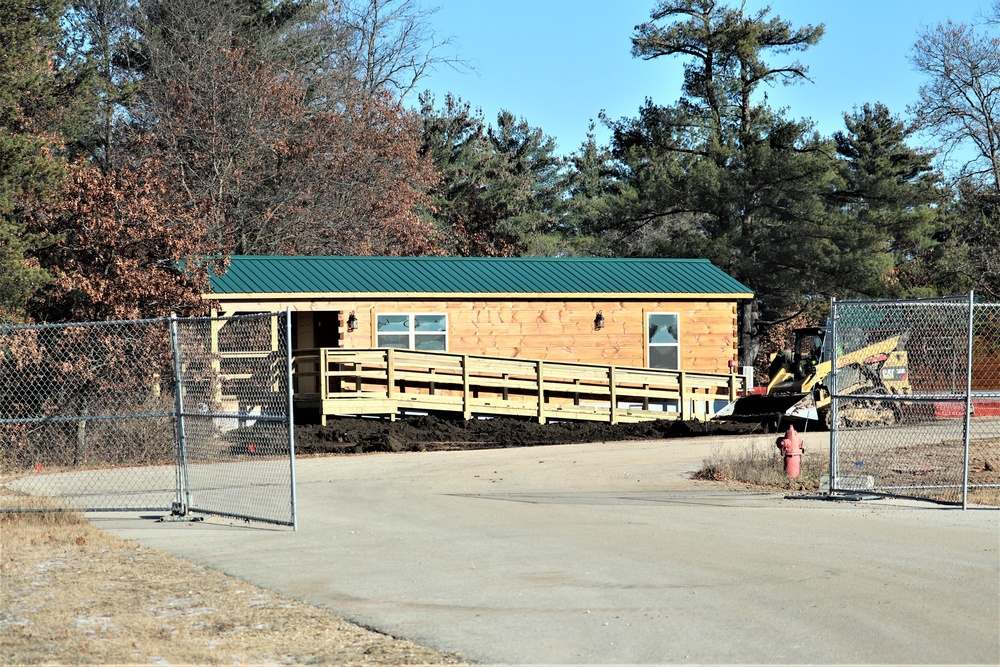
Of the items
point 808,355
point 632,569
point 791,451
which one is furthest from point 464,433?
point 632,569

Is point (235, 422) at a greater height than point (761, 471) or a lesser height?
greater

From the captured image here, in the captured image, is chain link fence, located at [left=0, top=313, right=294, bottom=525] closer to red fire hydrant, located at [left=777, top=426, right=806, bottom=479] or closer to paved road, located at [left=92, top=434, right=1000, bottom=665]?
paved road, located at [left=92, top=434, right=1000, bottom=665]

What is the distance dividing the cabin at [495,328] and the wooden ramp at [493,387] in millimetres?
38

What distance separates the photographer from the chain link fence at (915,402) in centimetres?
1286

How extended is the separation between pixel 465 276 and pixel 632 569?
57.1ft

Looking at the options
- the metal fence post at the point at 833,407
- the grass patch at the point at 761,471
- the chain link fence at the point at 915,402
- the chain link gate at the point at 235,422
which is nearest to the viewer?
the chain link gate at the point at 235,422

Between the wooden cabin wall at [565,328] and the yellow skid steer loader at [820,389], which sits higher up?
the wooden cabin wall at [565,328]

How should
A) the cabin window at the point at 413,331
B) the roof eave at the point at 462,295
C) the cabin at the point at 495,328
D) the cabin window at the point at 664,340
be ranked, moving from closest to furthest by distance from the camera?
1. the roof eave at the point at 462,295
2. the cabin at the point at 495,328
3. the cabin window at the point at 413,331
4. the cabin window at the point at 664,340

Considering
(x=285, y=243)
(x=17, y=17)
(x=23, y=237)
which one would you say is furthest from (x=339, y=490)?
(x=285, y=243)

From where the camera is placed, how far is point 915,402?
485 inches

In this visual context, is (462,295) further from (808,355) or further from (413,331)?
(808,355)

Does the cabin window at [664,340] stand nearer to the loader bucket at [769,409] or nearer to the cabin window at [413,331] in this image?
the loader bucket at [769,409]

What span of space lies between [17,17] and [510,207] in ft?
86.8

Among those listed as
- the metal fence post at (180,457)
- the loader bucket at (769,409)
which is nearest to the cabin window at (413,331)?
the loader bucket at (769,409)
